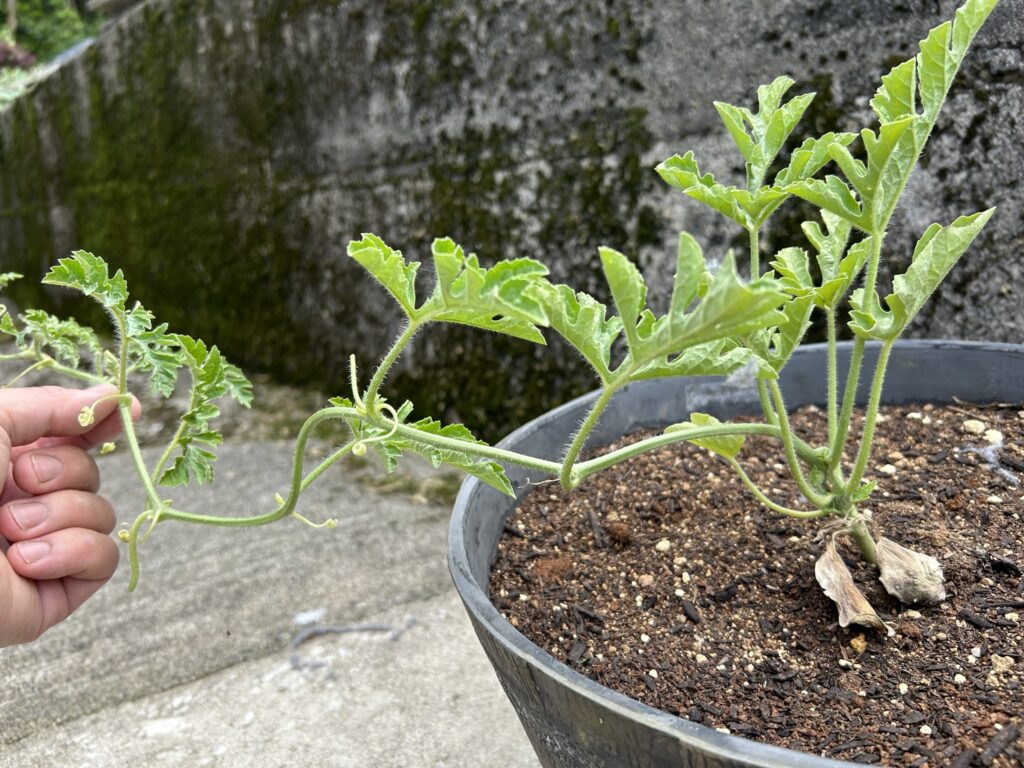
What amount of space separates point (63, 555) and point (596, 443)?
0.59m

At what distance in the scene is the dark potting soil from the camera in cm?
61

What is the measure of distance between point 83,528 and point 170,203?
2273 mm

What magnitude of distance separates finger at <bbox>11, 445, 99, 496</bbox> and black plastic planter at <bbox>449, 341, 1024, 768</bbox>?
17.0 inches

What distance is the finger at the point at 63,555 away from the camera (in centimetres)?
83

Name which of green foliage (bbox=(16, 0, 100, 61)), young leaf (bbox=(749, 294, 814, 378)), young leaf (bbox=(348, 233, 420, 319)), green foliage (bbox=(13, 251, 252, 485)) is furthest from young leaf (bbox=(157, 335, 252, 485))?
green foliage (bbox=(16, 0, 100, 61))

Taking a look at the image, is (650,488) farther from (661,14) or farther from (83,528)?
(661,14)

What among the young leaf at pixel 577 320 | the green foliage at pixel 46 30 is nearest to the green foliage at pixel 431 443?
the young leaf at pixel 577 320

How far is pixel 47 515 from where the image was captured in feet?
2.83

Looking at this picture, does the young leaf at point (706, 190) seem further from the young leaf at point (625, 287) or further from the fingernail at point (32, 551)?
the fingernail at point (32, 551)

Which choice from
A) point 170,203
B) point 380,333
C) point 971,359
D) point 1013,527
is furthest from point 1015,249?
point 170,203

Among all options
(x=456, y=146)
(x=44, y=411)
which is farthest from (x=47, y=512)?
(x=456, y=146)

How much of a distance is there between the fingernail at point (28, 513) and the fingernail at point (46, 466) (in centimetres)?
3

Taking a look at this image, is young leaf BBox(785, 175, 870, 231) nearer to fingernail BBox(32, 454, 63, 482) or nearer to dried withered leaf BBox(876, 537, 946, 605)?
dried withered leaf BBox(876, 537, 946, 605)

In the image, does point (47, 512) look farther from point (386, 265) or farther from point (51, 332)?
point (386, 265)
